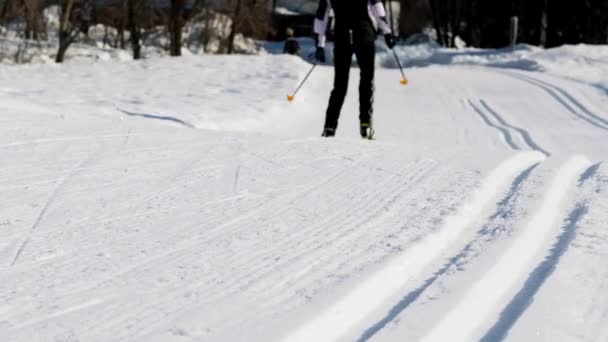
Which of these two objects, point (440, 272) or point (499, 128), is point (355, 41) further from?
point (440, 272)

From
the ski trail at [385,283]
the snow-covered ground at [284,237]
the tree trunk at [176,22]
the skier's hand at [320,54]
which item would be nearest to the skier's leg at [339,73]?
the skier's hand at [320,54]

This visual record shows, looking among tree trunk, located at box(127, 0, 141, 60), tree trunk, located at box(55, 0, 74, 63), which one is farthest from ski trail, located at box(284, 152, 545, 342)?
tree trunk, located at box(55, 0, 74, 63)

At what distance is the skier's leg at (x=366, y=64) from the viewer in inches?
314

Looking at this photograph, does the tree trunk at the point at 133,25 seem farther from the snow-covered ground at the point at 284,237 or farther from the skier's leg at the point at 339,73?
the skier's leg at the point at 339,73

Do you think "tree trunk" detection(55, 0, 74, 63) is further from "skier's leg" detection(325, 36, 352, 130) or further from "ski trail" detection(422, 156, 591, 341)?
"ski trail" detection(422, 156, 591, 341)

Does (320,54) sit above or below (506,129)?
above

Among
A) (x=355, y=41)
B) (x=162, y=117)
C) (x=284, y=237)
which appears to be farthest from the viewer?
(x=162, y=117)

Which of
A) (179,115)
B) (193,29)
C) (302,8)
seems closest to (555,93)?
(179,115)

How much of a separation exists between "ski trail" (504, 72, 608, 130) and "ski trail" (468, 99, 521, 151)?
1169 millimetres

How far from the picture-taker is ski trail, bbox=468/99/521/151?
9159 millimetres

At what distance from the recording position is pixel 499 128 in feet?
34.5

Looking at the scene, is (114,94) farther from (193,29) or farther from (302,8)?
(302,8)

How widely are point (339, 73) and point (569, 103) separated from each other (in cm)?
561

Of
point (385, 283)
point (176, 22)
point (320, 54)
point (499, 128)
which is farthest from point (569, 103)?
point (176, 22)
